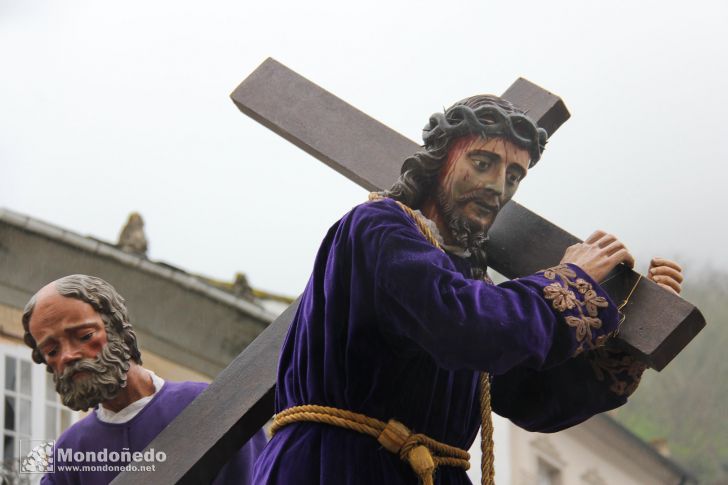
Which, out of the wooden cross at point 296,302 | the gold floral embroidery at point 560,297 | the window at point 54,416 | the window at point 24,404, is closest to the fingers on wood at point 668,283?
the wooden cross at point 296,302

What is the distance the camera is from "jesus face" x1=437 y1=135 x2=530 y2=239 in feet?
18.8

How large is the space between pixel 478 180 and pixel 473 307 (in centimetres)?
47

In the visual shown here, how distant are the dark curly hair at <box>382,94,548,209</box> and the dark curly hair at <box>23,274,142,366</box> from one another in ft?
3.16

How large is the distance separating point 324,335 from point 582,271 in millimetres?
673

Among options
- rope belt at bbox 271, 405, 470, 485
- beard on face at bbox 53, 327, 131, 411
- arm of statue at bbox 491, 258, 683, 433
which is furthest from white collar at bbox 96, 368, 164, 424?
arm of statue at bbox 491, 258, 683, 433

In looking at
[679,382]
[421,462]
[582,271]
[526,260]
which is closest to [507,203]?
[526,260]

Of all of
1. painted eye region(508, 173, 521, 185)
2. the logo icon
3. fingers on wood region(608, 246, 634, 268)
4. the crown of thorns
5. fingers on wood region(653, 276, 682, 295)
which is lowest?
the logo icon

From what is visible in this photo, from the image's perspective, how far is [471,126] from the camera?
579cm

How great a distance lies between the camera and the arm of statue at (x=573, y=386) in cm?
584

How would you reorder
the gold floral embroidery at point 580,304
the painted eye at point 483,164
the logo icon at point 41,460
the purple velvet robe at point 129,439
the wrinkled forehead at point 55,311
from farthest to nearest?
the logo icon at point 41,460 < the purple velvet robe at point 129,439 < the wrinkled forehead at point 55,311 < the painted eye at point 483,164 < the gold floral embroidery at point 580,304

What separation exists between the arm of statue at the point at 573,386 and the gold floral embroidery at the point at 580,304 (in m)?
0.29

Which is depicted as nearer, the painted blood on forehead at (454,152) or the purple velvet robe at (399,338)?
the purple velvet robe at (399,338)

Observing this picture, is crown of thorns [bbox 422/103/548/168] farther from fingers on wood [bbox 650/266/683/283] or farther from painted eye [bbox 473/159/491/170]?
fingers on wood [bbox 650/266/683/283]

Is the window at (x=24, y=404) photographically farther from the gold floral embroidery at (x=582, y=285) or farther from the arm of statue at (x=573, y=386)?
the gold floral embroidery at (x=582, y=285)
